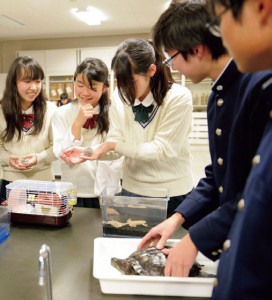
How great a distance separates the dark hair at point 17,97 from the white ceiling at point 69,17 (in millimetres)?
2308

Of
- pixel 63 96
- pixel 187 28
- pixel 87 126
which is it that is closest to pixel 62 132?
pixel 87 126

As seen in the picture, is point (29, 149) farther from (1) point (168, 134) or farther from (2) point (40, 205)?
(1) point (168, 134)

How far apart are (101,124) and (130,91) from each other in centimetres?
39

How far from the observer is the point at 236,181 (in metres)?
0.69

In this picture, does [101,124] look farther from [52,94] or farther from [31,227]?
[52,94]

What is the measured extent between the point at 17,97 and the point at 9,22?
3.57 m

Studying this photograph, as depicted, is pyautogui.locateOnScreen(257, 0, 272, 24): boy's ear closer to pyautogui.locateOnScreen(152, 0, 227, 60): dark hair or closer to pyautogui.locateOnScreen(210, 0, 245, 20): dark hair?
pyautogui.locateOnScreen(210, 0, 245, 20): dark hair

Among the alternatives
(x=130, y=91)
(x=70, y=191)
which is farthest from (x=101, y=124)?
(x=70, y=191)

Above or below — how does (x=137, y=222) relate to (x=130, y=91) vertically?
below

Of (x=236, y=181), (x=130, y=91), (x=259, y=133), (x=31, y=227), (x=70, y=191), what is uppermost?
(x=130, y=91)

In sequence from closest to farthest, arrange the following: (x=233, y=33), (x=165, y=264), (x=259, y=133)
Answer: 1. (x=233, y=33)
2. (x=259, y=133)
3. (x=165, y=264)

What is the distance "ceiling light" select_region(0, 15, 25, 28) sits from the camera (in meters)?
4.41

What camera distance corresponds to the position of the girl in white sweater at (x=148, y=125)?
1307 millimetres

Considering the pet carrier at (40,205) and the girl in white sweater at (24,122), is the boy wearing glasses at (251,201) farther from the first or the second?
Answer: the girl in white sweater at (24,122)
